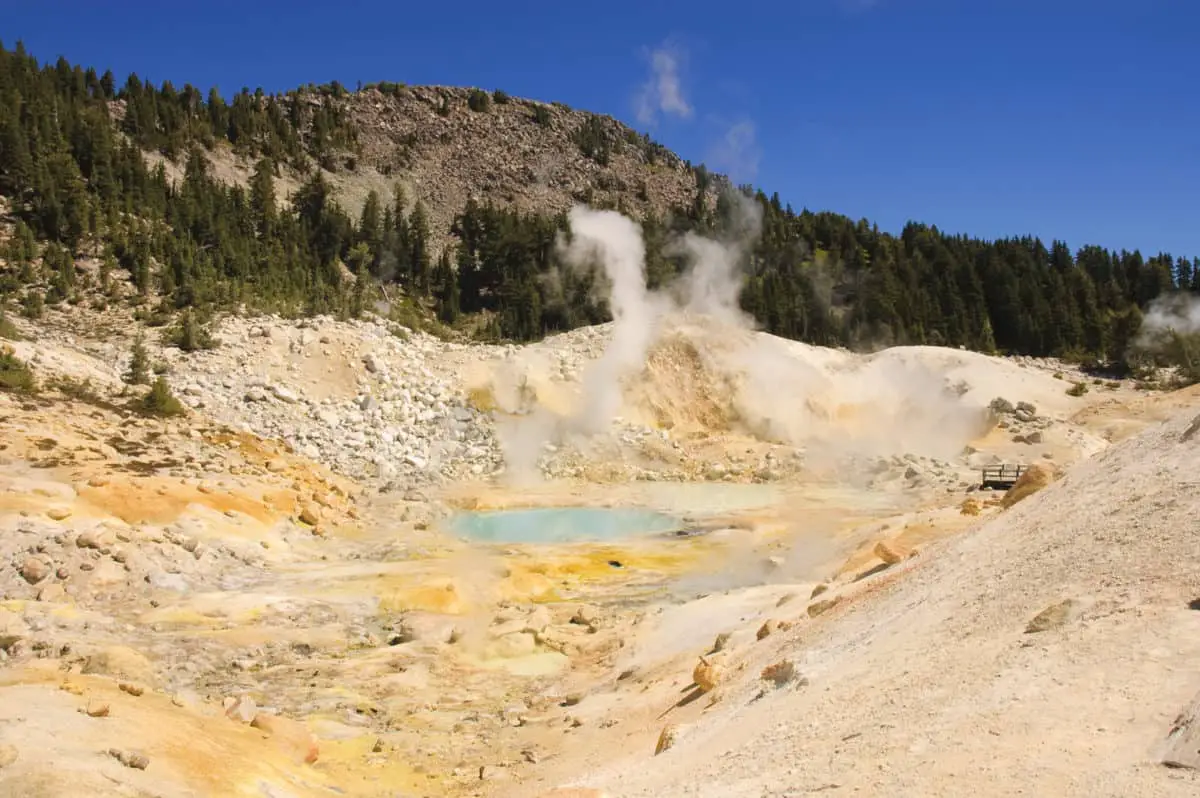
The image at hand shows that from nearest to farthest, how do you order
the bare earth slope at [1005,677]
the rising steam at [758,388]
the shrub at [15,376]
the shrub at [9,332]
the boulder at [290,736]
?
the bare earth slope at [1005,677] → the boulder at [290,736] → the shrub at [15,376] → the shrub at [9,332] → the rising steam at [758,388]

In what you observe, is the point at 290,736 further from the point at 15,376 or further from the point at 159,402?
the point at 159,402

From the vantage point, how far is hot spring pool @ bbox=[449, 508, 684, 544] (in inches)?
719

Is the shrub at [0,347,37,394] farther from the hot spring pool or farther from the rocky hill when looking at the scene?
the rocky hill

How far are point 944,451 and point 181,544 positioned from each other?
77.6 feet

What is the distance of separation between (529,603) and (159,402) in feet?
43.8

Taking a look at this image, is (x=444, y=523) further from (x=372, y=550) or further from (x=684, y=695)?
(x=684, y=695)

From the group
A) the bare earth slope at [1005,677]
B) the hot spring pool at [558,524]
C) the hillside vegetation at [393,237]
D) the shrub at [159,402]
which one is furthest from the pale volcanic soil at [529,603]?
the hillside vegetation at [393,237]

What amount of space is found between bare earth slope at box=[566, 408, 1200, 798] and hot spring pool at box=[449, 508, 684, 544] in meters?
10.5

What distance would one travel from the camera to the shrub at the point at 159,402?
21.6 m

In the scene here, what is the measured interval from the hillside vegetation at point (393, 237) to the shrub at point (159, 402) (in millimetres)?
10025

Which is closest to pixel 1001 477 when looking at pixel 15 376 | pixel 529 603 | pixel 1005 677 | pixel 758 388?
pixel 758 388

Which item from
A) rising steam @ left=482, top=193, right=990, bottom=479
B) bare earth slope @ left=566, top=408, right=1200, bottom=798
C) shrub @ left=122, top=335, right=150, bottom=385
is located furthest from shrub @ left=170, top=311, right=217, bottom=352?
bare earth slope @ left=566, top=408, right=1200, bottom=798

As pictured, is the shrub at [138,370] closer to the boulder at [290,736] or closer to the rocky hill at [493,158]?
the boulder at [290,736]

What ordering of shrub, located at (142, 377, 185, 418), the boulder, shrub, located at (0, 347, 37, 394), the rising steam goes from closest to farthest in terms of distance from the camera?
the boulder
shrub, located at (0, 347, 37, 394)
shrub, located at (142, 377, 185, 418)
the rising steam
